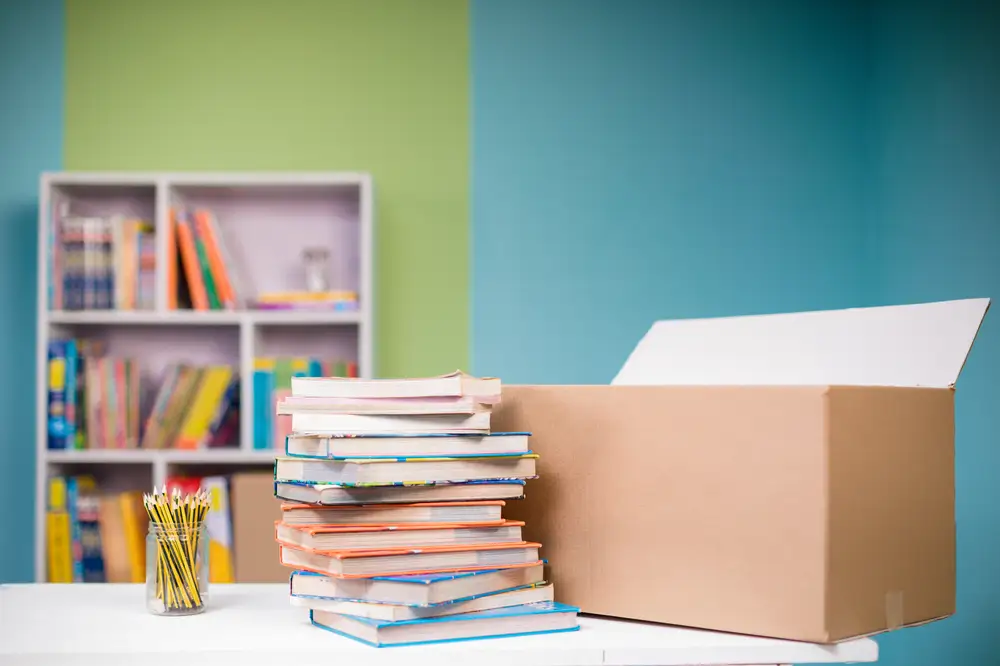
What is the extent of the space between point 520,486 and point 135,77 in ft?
8.06

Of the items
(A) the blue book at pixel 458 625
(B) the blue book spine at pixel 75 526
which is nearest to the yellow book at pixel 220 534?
(B) the blue book spine at pixel 75 526

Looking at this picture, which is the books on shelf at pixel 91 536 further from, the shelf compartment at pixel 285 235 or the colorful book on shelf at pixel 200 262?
the shelf compartment at pixel 285 235

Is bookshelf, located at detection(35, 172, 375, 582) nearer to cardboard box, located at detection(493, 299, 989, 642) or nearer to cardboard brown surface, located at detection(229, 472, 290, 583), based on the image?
cardboard brown surface, located at detection(229, 472, 290, 583)

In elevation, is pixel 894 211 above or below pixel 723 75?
below

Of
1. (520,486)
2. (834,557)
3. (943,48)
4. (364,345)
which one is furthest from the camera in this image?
(364,345)

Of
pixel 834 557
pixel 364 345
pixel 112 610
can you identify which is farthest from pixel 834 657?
pixel 364 345

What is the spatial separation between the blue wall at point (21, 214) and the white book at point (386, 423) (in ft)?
7.43

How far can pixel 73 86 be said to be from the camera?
120 inches

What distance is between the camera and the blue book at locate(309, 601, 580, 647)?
0.99 metres

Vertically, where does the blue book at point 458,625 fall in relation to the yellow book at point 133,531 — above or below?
above

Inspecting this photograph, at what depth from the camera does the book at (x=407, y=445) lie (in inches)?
40.4

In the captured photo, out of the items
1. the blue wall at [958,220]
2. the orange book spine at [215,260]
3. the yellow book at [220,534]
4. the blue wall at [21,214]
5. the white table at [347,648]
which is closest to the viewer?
the white table at [347,648]

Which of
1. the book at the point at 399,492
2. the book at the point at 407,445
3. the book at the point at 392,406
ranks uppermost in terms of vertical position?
the book at the point at 392,406

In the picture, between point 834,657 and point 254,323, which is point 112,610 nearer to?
point 834,657
